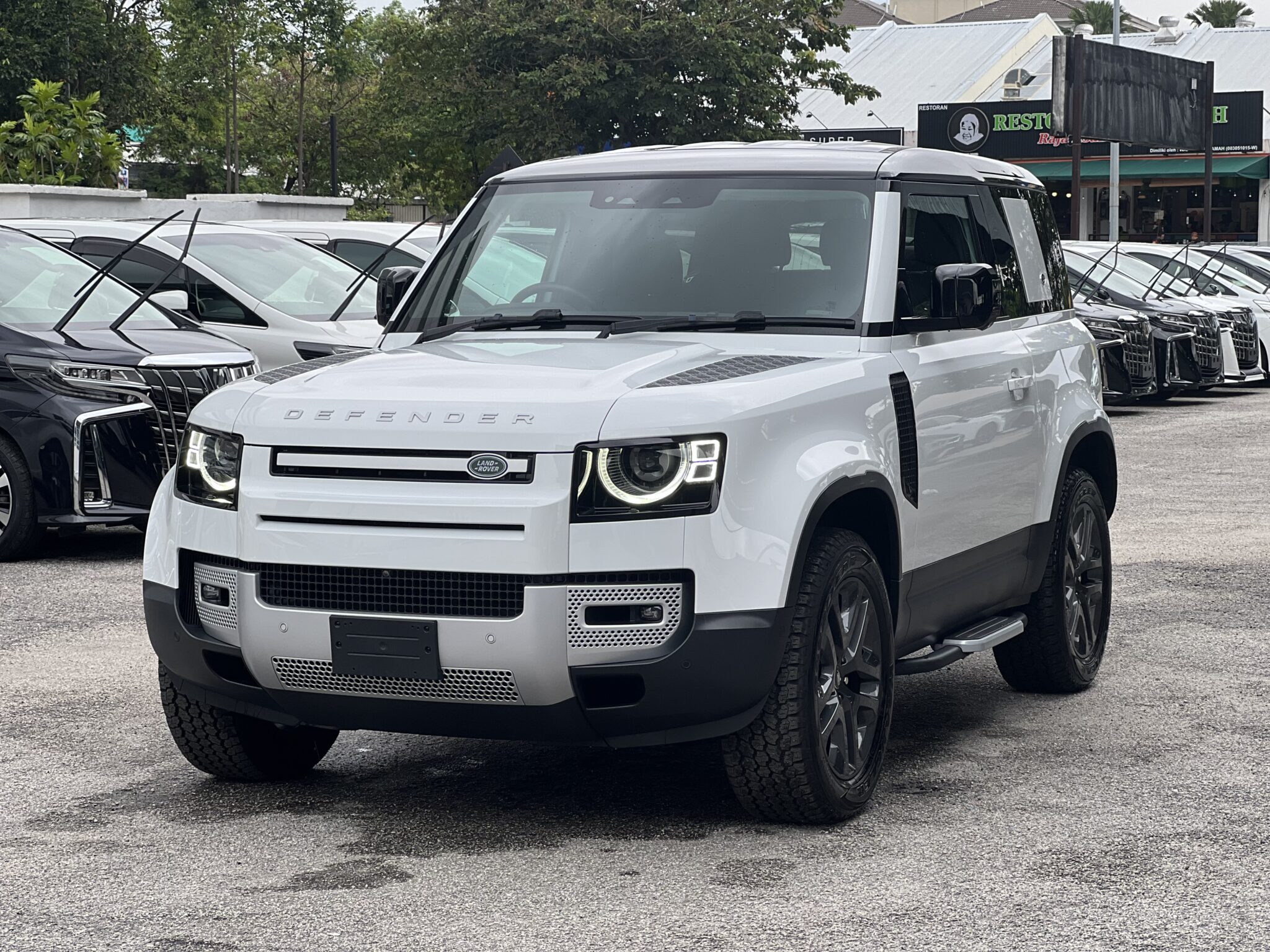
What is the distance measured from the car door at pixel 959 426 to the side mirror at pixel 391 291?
1707 millimetres

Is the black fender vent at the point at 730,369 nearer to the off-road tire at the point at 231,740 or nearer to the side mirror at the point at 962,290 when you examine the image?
the side mirror at the point at 962,290

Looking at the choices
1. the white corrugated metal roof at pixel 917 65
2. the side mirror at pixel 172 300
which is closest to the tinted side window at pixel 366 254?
the side mirror at pixel 172 300

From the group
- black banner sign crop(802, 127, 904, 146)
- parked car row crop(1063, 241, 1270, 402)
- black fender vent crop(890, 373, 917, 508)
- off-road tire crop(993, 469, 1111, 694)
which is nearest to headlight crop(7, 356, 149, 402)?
off-road tire crop(993, 469, 1111, 694)

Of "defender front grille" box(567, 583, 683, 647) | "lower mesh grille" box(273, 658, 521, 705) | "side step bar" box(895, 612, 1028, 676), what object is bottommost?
"side step bar" box(895, 612, 1028, 676)

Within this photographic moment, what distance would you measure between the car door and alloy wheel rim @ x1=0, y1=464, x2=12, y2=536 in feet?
19.1

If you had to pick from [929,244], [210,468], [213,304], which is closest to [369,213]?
[213,304]

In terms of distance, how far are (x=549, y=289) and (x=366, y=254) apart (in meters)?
9.68

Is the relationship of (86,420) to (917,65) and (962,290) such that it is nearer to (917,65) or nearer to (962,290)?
(962,290)

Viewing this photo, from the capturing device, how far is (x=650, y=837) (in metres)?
5.20

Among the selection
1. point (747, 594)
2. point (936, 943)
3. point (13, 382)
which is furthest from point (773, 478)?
point (13, 382)

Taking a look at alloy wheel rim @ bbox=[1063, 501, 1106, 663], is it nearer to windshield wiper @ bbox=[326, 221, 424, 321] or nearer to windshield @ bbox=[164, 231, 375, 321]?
windshield wiper @ bbox=[326, 221, 424, 321]

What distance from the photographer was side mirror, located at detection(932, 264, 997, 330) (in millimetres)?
5867

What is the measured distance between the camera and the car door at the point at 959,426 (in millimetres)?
5852

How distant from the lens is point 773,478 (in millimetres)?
4957
